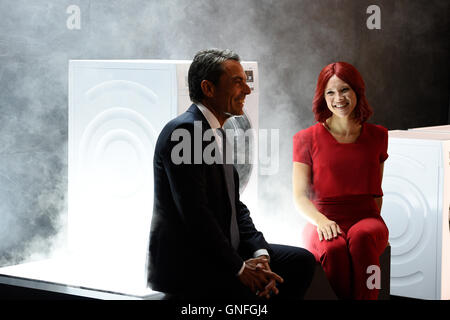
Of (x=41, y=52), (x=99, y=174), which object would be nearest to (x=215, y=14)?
(x=41, y=52)

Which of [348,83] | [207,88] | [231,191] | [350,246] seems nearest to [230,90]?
[207,88]

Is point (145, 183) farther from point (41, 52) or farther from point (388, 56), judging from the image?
point (388, 56)

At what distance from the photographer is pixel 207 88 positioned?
94.6 inches

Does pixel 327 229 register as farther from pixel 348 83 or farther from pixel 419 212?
pixel 419 212

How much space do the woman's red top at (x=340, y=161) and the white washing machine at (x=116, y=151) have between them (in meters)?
0.53

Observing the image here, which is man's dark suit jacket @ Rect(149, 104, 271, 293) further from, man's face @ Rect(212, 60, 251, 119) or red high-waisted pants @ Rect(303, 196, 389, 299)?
red high-waisted pants @ Rect(303, 196, 389, 299)

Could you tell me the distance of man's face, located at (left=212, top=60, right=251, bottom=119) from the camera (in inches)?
94.3

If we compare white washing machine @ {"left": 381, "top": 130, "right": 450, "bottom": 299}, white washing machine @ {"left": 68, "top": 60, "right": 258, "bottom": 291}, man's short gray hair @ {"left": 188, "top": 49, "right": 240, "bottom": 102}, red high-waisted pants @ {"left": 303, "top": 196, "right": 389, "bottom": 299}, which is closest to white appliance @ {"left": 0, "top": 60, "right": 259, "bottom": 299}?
white washing machine @ {"left": 68, "top": 60, "right": 258, "bottom": 291}

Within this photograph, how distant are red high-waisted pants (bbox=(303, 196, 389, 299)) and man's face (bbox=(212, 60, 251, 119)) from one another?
0.66m

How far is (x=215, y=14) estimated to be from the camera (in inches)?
172

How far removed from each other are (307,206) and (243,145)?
655 mm

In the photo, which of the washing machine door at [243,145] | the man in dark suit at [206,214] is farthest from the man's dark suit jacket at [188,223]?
the washing machine door at [243,145]

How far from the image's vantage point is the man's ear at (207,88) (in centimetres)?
240

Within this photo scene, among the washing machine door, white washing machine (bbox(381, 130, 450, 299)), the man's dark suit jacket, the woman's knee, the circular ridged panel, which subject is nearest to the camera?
the man's dark suit jacket
